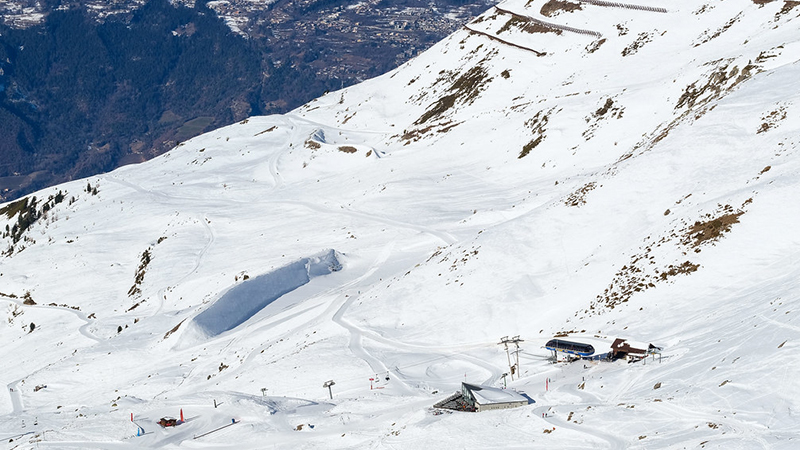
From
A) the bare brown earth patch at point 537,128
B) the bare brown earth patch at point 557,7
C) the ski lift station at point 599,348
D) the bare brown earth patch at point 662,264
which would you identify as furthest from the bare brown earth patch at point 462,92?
the ski lift station at point 599,348

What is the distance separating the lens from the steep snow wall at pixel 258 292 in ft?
206

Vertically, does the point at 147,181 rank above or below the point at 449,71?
below

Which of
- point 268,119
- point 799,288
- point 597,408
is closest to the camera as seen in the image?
point 597,408

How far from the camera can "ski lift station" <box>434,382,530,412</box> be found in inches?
1374

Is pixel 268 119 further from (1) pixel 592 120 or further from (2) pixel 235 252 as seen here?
(1) pixel 592 120

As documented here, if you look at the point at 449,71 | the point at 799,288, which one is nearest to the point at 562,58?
the point at 449,71

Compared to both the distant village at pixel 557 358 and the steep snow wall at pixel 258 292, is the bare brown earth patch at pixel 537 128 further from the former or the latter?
the distant village at pixel 557 358

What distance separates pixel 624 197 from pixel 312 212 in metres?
40.9

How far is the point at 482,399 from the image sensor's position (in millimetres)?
35062

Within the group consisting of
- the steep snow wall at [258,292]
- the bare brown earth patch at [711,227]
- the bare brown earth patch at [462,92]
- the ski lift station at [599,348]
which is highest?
the bare brown earth patch at [711,227]

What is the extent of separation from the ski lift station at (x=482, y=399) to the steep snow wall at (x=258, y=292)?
3027 centimetres

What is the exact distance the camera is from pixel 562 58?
11025 centimetres

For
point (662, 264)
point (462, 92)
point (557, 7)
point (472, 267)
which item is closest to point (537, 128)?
point (462, 92)

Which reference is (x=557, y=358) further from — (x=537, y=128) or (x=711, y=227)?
(x=537, y=128)
